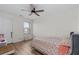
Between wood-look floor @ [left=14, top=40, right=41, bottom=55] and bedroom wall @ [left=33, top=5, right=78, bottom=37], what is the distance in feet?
0.75

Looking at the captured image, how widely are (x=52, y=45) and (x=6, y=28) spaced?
0.77m

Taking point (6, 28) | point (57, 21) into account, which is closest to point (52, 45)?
point (57, 21)

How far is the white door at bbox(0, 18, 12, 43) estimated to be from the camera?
1442mm

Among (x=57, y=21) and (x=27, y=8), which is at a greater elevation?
(x=27, y=8)

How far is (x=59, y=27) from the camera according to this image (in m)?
1.53

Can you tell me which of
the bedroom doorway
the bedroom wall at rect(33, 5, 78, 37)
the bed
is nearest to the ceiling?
the bedroom wall at rect(33, 5, 78, 37)

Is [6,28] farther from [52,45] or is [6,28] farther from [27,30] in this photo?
[52,45]

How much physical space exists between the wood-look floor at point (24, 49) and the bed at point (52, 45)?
0.08 m

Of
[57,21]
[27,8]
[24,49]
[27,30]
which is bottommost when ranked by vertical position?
[24,49]

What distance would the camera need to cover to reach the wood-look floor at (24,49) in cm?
147

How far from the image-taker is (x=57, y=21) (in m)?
1.55

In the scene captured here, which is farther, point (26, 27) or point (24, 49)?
point (26, 27)

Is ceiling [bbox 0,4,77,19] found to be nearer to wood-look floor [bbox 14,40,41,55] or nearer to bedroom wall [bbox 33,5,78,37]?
bedroom wall [bbox 33,5,78,37]

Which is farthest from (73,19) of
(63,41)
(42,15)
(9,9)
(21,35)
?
(9,9)
